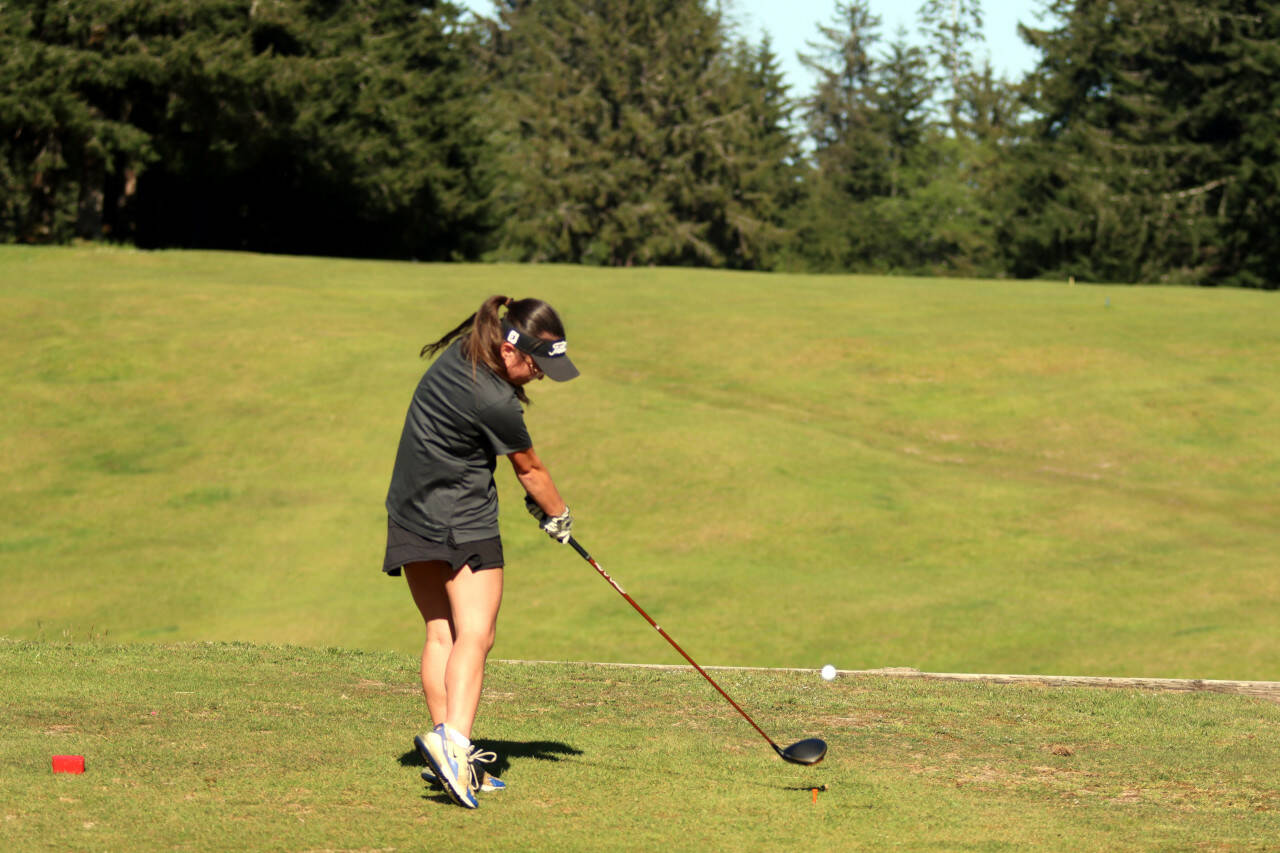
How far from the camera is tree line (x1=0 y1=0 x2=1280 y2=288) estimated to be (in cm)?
4169

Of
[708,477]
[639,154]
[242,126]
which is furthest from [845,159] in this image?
[708,477]

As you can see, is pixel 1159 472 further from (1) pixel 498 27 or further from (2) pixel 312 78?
(1) pixel 498 27

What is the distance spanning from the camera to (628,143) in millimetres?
76625

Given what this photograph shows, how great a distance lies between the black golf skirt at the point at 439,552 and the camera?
5.91 m

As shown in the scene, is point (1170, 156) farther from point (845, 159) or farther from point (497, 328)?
point (497, 328)

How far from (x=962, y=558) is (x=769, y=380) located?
844 cm

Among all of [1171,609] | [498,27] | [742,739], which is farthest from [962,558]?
[498,27]

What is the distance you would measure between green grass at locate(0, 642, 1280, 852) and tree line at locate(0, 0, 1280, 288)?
35.2m

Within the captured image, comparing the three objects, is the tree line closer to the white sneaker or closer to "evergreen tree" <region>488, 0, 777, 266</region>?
"evergreen tree" <region>488, 0, 777, 266</region>

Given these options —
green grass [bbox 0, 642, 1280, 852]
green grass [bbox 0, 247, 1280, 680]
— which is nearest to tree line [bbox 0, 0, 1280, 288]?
green grass [bbox 0, 247, 1280, 680]

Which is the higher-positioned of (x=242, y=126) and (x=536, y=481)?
(x=242, y=126)

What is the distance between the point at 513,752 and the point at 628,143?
71972 millimetres

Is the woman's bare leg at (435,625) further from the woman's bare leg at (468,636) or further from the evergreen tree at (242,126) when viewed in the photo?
the evergreen tree at (242,126)

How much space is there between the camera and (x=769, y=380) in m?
24.3
